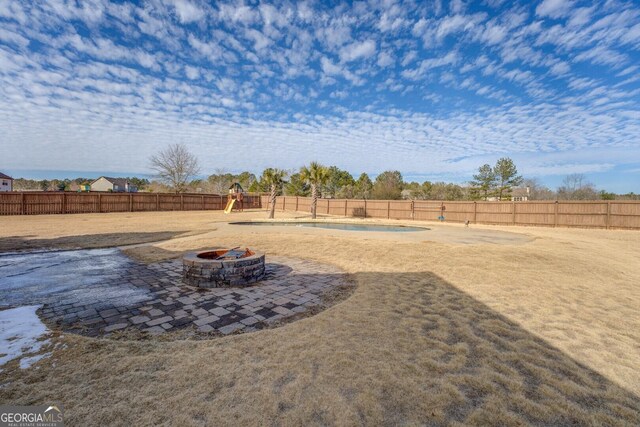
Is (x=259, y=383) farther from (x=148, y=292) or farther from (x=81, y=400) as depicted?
(x=148, y=292)

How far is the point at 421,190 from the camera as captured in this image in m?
46.0

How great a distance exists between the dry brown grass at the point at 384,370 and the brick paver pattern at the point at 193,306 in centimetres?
42

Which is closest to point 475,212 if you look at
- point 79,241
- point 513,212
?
point 513,212

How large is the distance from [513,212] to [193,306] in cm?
2044


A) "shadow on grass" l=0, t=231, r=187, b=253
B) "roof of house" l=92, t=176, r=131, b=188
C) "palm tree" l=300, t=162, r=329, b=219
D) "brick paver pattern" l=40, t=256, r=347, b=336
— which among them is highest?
"roof of house" l=92, t=176, r=131, b=188

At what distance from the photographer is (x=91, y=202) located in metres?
21.4

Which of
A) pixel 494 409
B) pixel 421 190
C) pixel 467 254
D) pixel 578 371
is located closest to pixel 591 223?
pixel 467 254

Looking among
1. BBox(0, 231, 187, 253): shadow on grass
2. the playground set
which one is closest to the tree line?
the playground set

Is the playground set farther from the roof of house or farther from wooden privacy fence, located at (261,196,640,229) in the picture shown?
the roof of house

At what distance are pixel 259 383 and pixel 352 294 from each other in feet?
8.41

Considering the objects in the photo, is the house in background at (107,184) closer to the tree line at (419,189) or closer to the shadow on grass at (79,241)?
the tree line at (419,189)

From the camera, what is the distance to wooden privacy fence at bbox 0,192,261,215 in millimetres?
18656

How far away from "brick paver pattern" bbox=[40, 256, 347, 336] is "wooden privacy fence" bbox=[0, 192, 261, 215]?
21024mm

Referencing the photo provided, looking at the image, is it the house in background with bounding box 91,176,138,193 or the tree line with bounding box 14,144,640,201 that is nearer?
the tree line with bounding box 14,144,640,201
